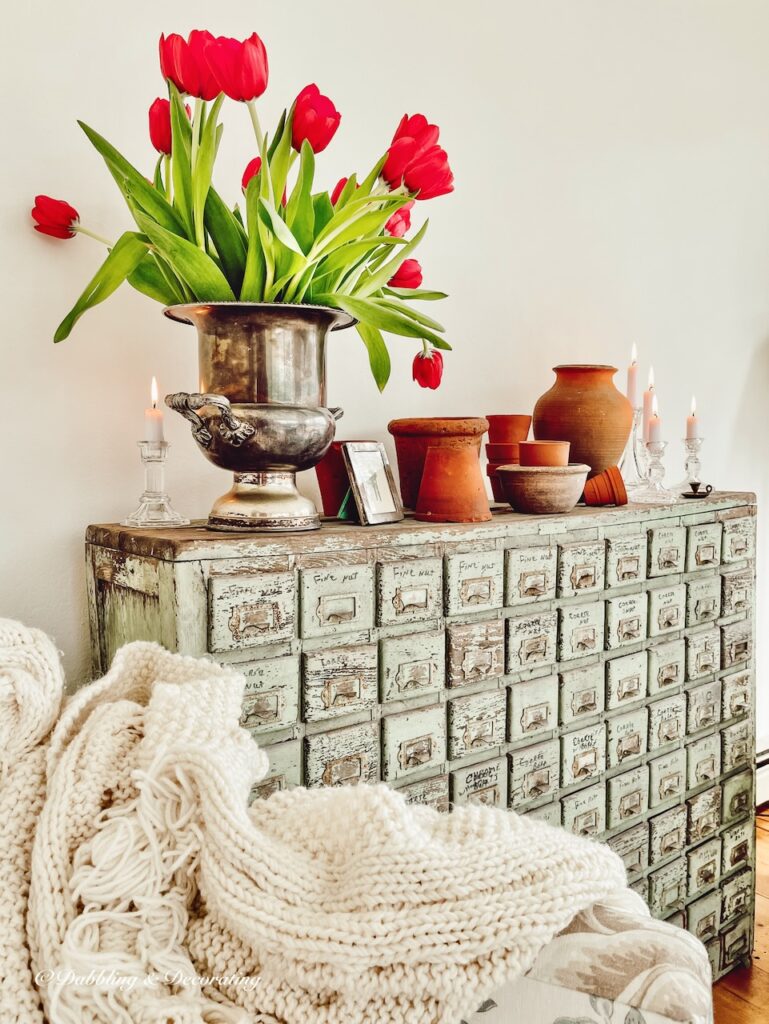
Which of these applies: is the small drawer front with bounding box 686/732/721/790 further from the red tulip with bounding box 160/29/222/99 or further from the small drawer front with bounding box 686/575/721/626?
the red tulip with bounding box 160/29/222/99

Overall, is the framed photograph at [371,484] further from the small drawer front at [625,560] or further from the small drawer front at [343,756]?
the small drawer front at [625,560]

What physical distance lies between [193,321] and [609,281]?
1193 mm

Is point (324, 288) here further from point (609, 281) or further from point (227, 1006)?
point (609, 281)

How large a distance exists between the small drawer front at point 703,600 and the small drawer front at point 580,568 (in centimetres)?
29

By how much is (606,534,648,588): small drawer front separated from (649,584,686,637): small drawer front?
0.06 metres

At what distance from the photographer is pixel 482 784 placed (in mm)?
1119

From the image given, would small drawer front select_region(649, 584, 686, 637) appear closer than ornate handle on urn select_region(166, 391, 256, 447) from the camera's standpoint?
No

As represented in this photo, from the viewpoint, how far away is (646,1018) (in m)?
0.52

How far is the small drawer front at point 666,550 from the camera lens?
53.4 inches

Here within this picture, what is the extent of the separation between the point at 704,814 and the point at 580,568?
65 cm

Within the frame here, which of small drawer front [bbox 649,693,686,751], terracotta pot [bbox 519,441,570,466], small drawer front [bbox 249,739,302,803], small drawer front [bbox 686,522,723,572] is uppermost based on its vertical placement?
terracotta pot [bbox 519,441,570,466]

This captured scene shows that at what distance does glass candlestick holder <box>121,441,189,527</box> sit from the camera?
104 centimetres

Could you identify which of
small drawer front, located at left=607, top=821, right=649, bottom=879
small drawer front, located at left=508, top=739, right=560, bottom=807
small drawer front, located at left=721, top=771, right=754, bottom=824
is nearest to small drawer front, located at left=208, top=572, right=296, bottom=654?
small drawer front, located at left=508, top=739, right=560, bottom=807

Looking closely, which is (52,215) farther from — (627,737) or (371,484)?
(627,737)
